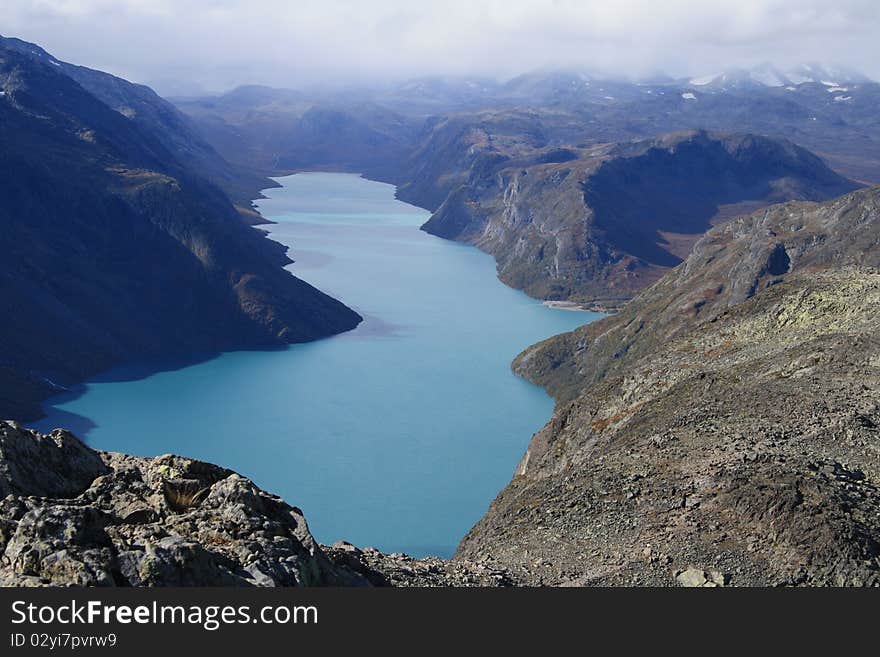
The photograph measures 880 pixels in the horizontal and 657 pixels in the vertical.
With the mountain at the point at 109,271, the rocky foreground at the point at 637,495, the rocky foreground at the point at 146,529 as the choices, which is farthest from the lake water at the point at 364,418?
the rocky foreground at the point at 146,529

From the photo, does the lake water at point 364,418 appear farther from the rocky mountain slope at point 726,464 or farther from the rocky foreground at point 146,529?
the rocky foreground at point 146,529

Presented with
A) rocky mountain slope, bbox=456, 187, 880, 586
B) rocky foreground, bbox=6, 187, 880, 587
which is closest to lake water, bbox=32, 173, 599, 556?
rocky mountain slope, bbox=456, 187, 880, 586

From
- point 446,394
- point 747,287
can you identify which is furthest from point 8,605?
point 747,287

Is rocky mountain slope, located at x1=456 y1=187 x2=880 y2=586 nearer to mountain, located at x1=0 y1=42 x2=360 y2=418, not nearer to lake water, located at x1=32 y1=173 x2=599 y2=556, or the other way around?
lake water, located at x1=32 y1=173 x2=599 y2=556

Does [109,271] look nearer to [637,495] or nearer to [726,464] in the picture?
[637,495]

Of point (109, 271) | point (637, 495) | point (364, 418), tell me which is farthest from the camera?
point (109, 271)

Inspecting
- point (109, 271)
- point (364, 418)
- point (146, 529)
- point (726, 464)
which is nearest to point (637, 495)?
point (726, 464)
